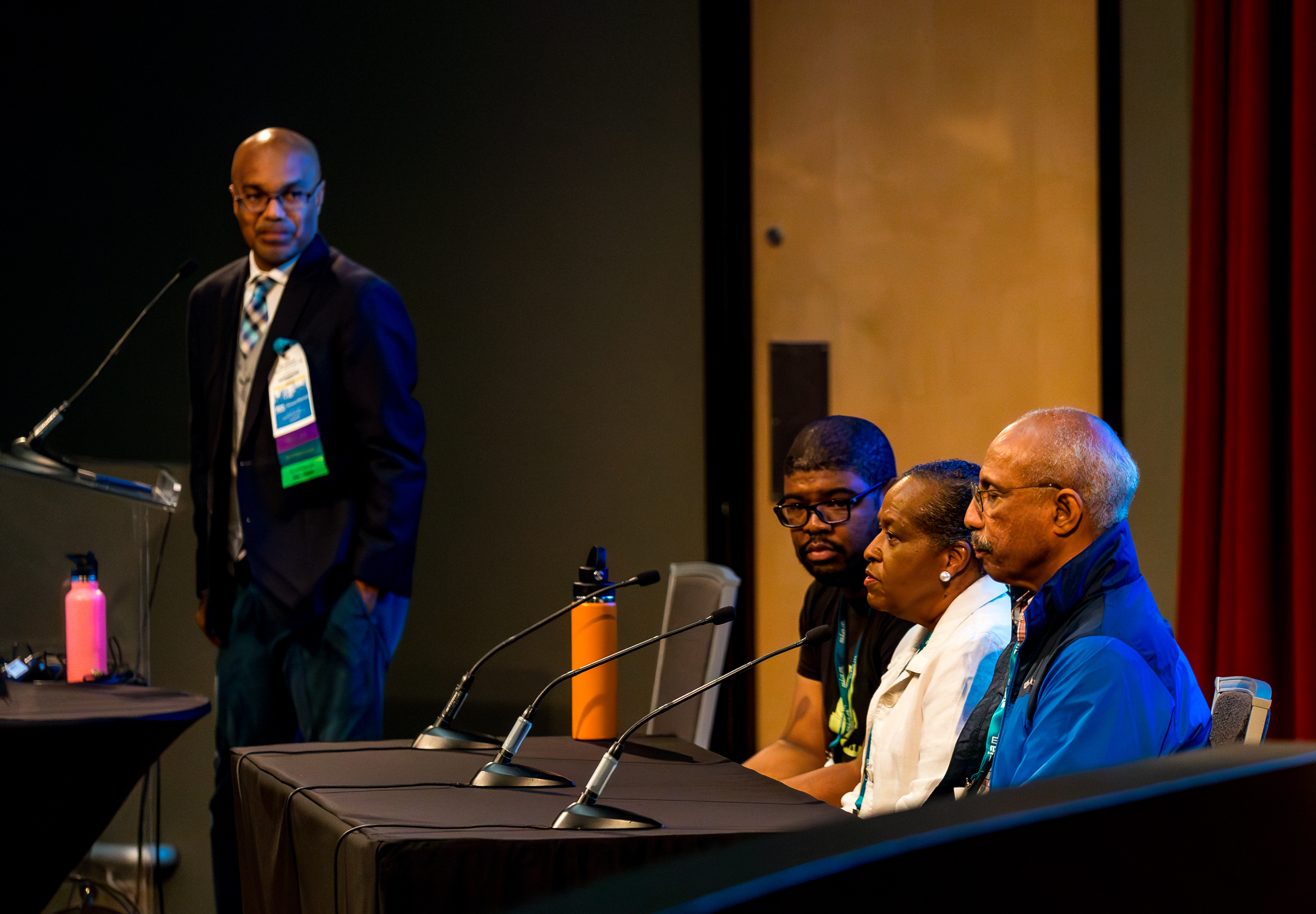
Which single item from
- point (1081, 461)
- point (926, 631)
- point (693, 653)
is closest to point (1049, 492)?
point (1081, 461)

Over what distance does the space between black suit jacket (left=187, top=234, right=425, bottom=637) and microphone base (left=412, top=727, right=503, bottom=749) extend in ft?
2.32

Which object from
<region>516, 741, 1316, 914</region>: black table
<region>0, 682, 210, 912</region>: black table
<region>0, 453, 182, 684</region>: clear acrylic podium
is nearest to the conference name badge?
<region>0, 453, 182, 684</region>: clear acrylic podium

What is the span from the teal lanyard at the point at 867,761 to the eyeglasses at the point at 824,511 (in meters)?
0.47

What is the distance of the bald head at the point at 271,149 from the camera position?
283cm

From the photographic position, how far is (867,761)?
1.94 meters

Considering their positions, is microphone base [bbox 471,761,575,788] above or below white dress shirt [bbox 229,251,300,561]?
below

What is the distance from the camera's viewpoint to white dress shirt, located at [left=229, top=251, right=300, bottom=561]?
9.13 feet

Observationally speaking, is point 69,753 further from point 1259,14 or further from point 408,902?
point 1259,14

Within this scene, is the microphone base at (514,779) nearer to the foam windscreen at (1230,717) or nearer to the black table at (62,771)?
the black table at (62,771)

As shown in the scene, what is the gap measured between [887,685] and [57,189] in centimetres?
267

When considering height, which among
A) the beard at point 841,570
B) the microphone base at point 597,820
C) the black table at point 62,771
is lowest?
the black table at point 62,771

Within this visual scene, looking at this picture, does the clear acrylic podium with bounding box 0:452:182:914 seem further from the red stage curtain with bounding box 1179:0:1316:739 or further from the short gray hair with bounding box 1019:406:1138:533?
the red stage curtain with bounding box 1179:0:1316:739

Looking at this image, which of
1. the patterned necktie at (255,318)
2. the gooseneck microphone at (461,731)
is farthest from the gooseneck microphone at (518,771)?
the patterned necktie at (255,318)

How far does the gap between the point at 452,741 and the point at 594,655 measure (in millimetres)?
254
